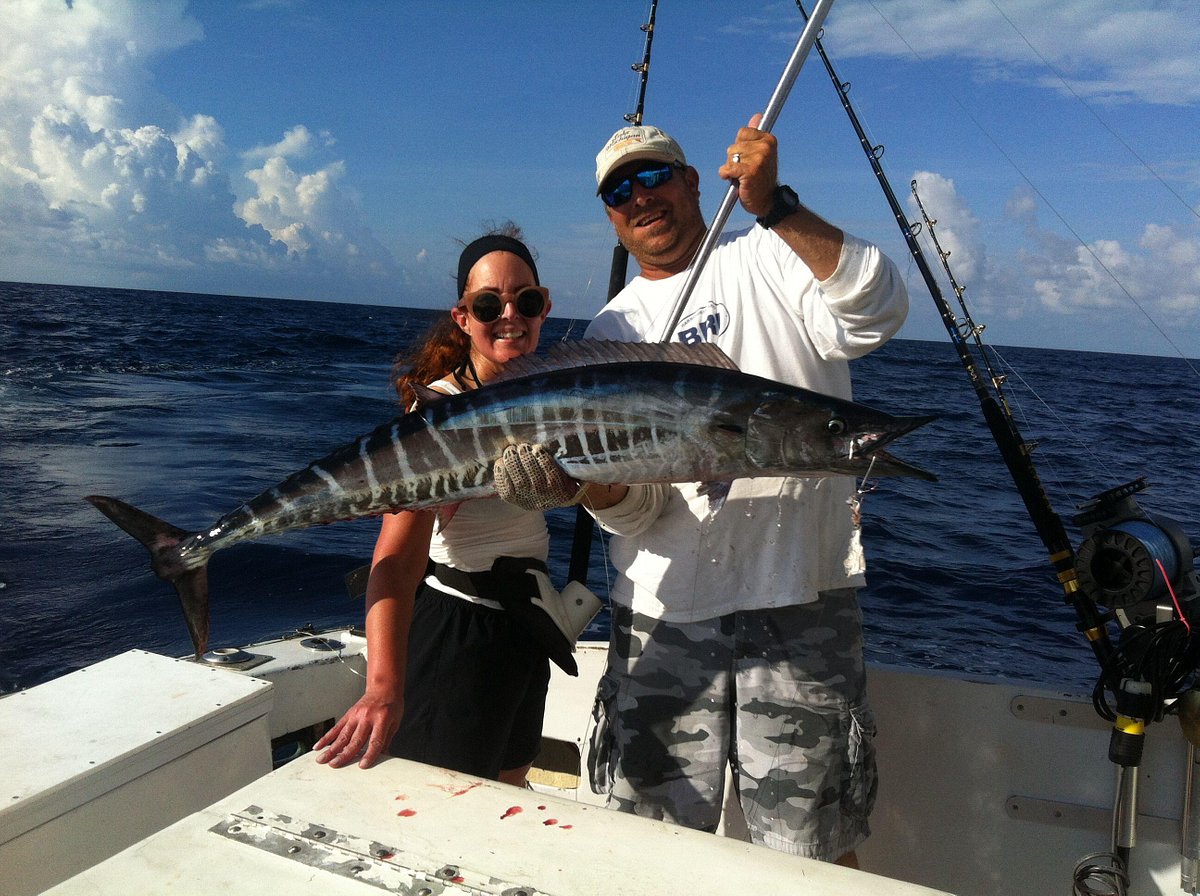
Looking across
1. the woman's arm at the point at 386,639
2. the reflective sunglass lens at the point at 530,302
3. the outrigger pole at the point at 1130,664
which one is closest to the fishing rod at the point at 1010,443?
the outrigger pole at the point at 1130,664

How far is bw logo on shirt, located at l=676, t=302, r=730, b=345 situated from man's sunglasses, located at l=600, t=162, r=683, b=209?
56 cm

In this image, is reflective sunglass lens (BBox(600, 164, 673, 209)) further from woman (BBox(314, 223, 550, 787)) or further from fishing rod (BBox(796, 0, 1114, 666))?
fishing rod (BBox(796, 0, 1114, 666))

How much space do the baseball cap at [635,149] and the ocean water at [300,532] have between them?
43.6 inches

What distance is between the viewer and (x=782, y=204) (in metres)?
2.48

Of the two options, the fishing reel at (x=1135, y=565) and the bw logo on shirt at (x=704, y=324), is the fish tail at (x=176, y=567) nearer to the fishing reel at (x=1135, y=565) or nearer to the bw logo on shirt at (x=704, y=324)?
the bw logo on shirt at (x=704, y=324)

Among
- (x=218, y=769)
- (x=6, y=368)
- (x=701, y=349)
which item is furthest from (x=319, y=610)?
(x=6, y=368)

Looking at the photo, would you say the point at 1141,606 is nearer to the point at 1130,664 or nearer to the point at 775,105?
the point at 1130,664

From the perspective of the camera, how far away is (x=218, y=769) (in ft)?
9.09

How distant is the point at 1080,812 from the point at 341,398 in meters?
20.9

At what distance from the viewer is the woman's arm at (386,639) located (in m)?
2.25

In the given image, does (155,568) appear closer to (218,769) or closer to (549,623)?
(218,769)

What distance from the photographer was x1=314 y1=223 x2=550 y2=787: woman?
2939 mm

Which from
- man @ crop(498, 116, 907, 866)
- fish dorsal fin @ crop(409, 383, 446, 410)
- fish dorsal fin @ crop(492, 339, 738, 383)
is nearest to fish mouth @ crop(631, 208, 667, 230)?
man @ crop(498, 116, 907, 866)

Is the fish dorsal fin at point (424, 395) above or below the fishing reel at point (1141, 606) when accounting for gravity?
above
